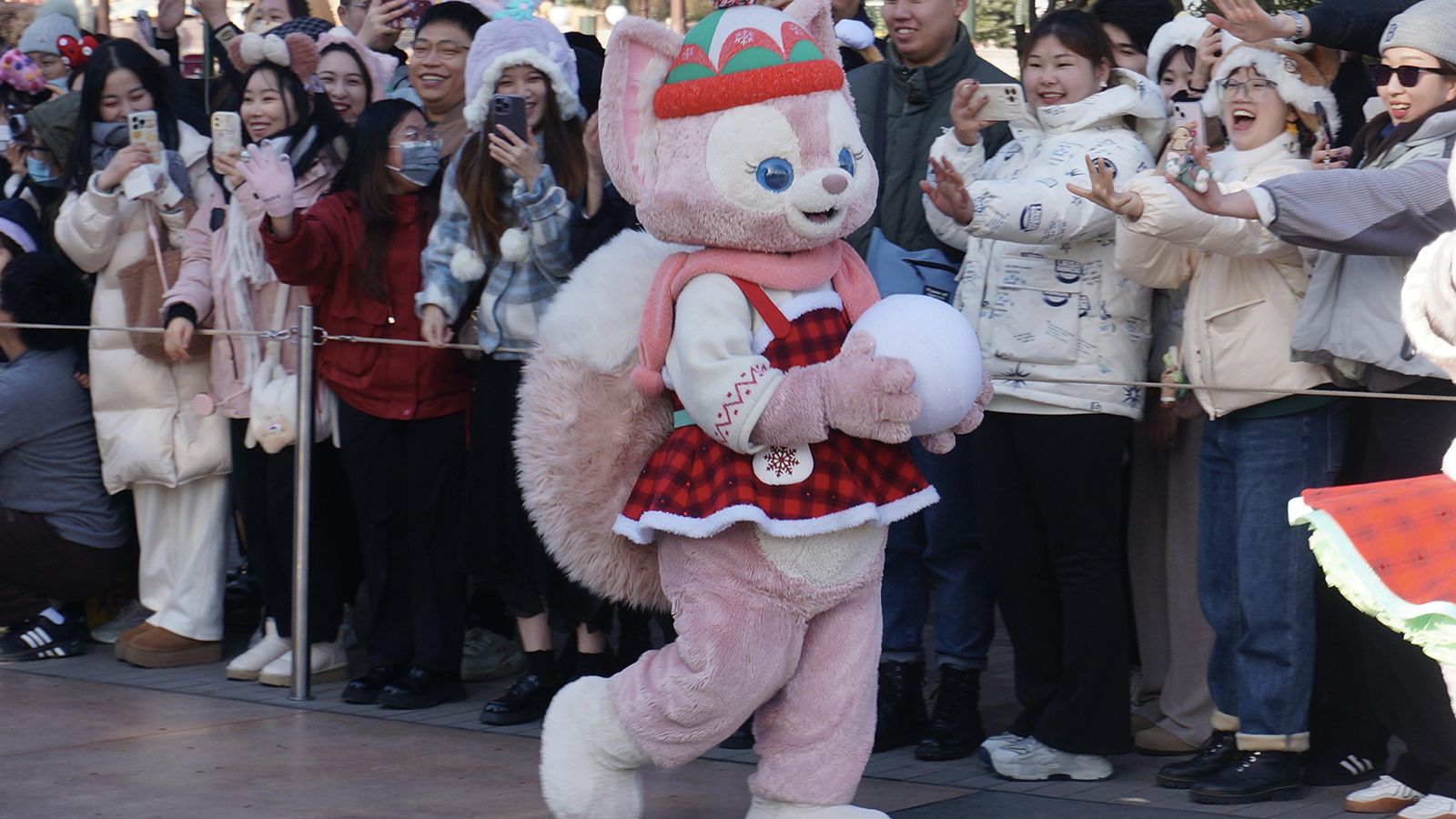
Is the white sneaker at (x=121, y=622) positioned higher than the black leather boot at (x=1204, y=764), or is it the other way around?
the black leather boot at (x=1204, y=764)

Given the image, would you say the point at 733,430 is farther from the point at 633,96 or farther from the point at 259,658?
the point at 259,658

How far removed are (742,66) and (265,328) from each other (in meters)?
2.79

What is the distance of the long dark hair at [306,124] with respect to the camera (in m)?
6.38

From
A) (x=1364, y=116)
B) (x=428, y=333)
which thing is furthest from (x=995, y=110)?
(x=428, y=333)

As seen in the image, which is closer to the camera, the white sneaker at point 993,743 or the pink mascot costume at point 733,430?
the pink mascot costume at point 733,430

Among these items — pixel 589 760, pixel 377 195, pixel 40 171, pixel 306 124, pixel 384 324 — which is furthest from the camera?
pixel 40 171

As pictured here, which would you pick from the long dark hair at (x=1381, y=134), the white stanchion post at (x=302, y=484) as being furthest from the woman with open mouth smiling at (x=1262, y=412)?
the white stanchion post at (x=302, y=484)

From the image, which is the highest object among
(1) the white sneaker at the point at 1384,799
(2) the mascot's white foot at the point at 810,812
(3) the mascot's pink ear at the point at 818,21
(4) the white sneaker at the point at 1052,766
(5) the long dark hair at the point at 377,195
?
(3) the mascot's pink ear at the point at 818,21

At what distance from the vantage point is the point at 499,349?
18.9 ft

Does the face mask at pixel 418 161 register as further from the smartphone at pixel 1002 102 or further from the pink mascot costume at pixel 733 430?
the smartphone at pixel 1002 102

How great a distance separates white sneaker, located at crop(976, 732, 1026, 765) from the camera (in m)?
5.22

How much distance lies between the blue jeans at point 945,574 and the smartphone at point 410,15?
360 cm

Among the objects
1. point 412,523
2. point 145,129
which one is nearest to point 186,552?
point 412,523

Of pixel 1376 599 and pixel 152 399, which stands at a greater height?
pixel 1376 599
